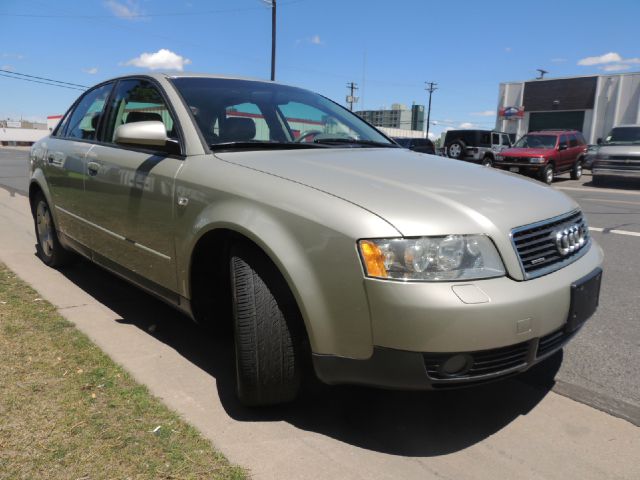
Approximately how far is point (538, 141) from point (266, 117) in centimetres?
1607

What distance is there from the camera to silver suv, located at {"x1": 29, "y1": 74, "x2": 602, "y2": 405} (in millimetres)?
1907

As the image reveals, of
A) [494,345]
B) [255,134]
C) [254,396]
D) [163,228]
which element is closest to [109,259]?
[163,228]

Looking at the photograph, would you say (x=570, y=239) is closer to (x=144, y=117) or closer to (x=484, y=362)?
(x=484, y=362)

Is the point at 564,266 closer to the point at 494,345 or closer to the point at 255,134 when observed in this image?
the point at 494,345

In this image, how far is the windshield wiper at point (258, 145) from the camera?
275 cm

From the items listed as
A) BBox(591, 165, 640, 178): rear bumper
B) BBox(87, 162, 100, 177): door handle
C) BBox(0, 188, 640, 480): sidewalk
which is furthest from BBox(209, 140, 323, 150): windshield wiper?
BBox(591, 165, 640, 178): rear bumper

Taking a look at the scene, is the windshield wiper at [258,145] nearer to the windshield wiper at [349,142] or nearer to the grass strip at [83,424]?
the windshield wiper at [349,142]

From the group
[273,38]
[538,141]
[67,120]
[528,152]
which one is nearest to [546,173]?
[528,152]

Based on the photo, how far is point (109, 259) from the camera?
3461 millimetres

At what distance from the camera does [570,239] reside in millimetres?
2381

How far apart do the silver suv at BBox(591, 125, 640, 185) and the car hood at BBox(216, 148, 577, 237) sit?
1460cm

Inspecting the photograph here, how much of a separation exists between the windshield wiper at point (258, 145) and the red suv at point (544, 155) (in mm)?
14614

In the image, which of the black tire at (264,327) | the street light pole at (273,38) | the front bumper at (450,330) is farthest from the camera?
the street light pole at (273,38)

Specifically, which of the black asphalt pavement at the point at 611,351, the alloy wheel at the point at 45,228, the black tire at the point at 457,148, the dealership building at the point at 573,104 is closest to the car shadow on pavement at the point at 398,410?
the black asphalt pavement at the point at 611,351
